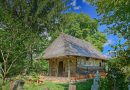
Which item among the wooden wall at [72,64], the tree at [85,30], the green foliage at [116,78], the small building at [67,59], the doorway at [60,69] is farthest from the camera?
the tree at [85,30]

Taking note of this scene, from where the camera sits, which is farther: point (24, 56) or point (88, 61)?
point (88, 61)

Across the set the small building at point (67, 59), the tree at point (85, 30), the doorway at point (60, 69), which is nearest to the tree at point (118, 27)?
the small building at point (67, 59)

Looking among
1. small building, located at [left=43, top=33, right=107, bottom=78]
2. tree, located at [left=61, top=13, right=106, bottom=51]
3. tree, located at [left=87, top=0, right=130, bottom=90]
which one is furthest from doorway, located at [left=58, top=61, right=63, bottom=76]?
tree, located at [left=61, top=13, right=106, bottom=51]

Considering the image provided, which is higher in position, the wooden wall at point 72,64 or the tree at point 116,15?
the tree at point 116,15

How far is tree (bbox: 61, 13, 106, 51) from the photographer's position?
60469 mm

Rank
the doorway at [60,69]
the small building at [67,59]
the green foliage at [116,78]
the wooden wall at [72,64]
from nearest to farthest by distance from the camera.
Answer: the green foliage at [116,78]
the small building at [67,59]
the wooden wall at [72,64]
the doorway at [60,69]

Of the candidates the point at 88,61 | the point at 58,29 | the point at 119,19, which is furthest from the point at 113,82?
the point at 58,29

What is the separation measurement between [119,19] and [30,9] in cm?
2334

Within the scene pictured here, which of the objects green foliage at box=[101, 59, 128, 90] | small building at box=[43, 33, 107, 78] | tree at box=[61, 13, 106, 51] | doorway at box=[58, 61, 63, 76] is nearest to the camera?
green foliage at box=[101, 59, 128, 90]

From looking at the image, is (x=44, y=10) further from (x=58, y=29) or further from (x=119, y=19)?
(x=119, y=19)

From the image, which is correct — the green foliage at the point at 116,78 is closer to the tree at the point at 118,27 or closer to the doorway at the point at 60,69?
the tree at the point at 118,27

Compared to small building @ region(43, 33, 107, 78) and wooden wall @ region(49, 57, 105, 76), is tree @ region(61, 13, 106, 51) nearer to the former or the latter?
wooden wall @ region(49, 57, 105, 76)

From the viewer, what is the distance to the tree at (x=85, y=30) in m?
60.5

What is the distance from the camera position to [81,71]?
33.5 metres
